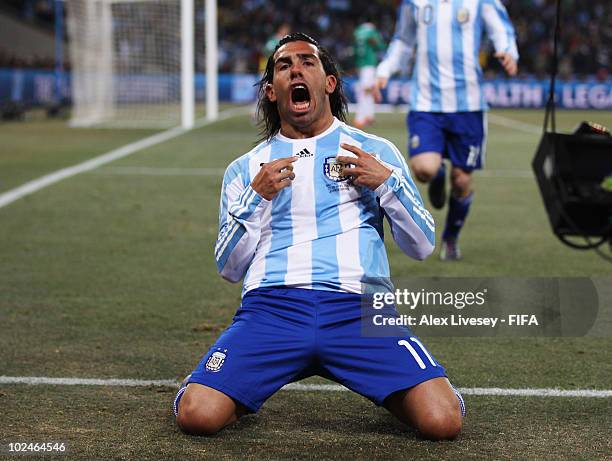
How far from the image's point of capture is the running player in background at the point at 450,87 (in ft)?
25.5

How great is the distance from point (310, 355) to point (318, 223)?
48 cm

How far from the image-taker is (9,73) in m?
27.2

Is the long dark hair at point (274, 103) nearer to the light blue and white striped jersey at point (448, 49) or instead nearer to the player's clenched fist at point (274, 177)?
the player's clenched fist at point (274, 177)

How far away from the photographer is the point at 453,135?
7895 mm

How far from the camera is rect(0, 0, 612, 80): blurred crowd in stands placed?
34000mm

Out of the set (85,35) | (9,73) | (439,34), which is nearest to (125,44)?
(85,35)

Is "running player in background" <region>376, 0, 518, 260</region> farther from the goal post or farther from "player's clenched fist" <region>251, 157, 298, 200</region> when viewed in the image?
the goal post

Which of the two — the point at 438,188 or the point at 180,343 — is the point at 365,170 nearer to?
the point at 180,343

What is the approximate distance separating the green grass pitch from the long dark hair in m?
1.04

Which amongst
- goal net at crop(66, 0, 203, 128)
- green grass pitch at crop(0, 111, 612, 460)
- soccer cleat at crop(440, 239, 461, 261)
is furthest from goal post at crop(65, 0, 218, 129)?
soccer cleat at crop(440, 239, 461, 261)

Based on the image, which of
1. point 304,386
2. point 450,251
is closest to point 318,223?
point 304,386

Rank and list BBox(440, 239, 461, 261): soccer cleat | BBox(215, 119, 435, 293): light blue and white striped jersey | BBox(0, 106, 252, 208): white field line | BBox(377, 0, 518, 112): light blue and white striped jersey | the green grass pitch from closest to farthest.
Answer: the green grass pitch
BBox(215, 119, 435, 293): light blue and white striped jersey
BBox(440, 239, 461, 261): soccer cleat
BBox(377, 0, 518, 112): light blue and white striped jersey
BBox(0, 106, 252, 208): white field line

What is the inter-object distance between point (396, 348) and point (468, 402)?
0.62 meters

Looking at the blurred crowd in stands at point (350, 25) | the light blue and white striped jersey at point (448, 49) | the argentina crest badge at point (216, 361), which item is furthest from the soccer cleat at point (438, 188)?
the blurred crowd in stands at point (350, 25)
